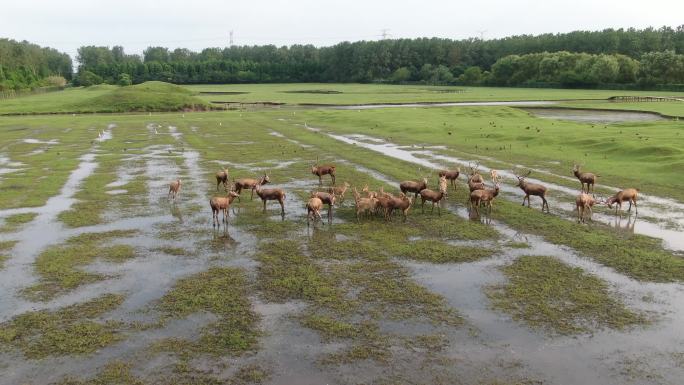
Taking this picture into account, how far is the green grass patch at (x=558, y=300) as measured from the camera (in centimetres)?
1210

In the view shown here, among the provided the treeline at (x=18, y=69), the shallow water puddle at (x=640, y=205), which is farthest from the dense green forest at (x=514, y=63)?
the shallow water puddle at (x=640, y=205)

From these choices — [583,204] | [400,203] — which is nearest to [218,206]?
[400,203]

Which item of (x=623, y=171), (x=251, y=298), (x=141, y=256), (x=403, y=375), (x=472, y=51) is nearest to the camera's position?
(x=403, y=375)

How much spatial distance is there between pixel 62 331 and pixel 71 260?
16.5 feet

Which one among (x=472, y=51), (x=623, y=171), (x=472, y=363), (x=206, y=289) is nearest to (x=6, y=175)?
(x=206, y=289)

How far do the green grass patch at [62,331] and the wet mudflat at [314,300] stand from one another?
0.15 feet

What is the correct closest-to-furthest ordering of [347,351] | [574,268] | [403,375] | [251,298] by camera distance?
[403,375] → [347,351] → [251,298] → [574,268]

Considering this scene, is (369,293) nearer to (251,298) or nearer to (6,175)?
(251,298)

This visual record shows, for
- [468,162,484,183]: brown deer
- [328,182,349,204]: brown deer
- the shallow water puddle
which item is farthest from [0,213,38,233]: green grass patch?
the shallow water puddle

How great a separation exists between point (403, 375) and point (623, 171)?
79.0 ft

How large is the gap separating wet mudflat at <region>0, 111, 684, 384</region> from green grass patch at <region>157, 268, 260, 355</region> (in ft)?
0.17

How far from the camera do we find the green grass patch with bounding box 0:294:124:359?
11.1 meters

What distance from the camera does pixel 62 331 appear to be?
1179cm

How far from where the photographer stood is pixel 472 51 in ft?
618
